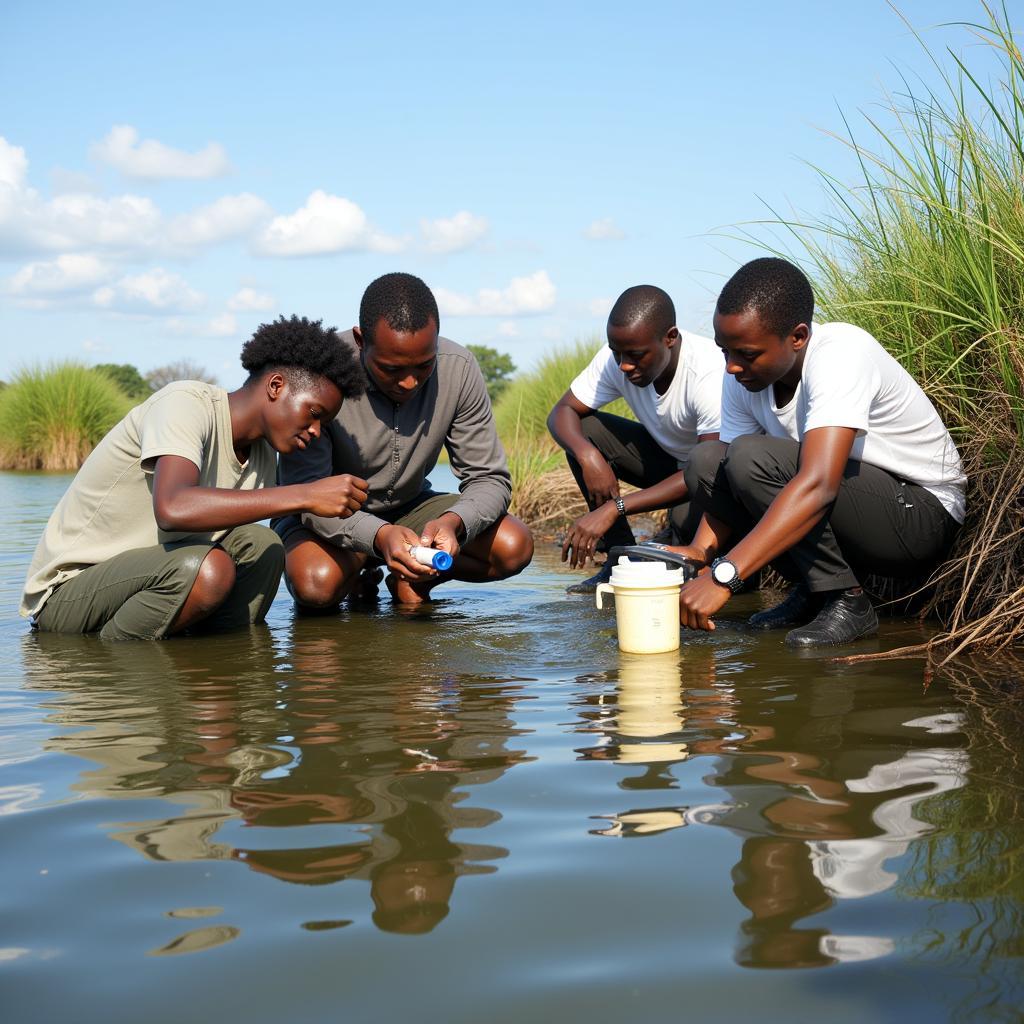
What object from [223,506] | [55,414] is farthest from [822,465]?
[55,414]

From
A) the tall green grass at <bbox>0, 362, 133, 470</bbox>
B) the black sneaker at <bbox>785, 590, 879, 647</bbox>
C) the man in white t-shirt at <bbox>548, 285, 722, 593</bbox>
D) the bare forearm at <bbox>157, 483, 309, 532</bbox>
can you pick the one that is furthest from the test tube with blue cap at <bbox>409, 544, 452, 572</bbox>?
the tall green grass at <bbox>0, 362, 133, 470</bbox>

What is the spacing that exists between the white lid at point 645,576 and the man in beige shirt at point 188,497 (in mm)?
1230

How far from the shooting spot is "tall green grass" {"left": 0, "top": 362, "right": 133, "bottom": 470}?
18766 millimetres

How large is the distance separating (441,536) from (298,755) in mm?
2154

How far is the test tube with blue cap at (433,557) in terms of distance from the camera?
4.63 metres

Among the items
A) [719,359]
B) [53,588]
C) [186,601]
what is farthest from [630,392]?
[53,588]

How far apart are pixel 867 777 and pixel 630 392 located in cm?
376

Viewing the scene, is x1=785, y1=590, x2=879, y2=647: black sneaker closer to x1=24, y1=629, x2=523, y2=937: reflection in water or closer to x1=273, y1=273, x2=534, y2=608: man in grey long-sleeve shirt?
x1=24, y1=629, x2=523, y2=937: reflection in water

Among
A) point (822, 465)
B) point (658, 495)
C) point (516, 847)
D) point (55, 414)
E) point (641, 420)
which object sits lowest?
point (516, 847)

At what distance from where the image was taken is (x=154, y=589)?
4.50 m

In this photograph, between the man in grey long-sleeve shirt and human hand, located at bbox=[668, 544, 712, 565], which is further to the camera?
the man in grey long-sleeve shirt

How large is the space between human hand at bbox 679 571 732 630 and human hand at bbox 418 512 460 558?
1203mm

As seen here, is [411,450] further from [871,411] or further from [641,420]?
[871,411]

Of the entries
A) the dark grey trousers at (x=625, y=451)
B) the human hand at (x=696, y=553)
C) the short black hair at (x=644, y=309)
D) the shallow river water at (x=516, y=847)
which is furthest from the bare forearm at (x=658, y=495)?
the shallow river water at (x=516, y=847)
